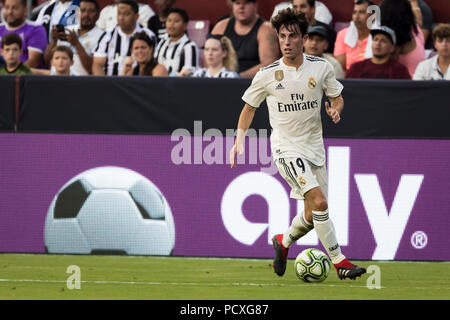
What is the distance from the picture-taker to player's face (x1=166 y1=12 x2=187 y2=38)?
40.4 ft

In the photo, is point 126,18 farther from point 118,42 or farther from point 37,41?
point 37,41

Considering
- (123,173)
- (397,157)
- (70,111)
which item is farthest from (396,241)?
(70,111)

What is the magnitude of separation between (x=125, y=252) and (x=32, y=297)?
3197mm

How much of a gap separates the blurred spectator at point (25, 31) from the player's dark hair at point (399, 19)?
4803mm

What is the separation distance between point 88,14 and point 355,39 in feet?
12.6

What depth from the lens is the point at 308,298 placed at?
7.28 m

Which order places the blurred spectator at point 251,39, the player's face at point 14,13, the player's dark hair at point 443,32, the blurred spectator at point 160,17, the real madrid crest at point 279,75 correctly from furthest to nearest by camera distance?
1. the blurred spectator at point 160,17
2. the player's face at point 14,13
3. the blurred spectator at point 251,39
4. the player's dark hair at point 443,32
5. the real madrid crest at point 279,75

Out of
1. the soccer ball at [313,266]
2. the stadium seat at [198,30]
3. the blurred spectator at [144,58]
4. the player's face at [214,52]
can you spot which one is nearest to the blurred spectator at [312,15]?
the player's face at [214,52]

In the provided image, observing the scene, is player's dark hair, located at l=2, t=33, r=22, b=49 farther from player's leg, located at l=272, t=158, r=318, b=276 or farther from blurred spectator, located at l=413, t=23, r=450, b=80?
blurred spectator, located at l=413, t=23, r=450, b=80

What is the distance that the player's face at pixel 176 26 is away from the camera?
12328 mm

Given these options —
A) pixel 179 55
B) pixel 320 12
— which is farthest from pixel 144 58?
pixel 320 12

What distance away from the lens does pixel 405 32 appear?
11.6 metres

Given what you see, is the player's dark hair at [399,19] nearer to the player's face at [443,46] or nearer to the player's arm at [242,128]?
the player's face at [443,46]

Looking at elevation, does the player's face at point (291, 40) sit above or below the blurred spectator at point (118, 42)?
below
